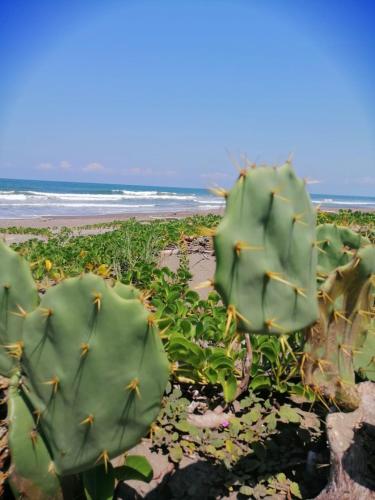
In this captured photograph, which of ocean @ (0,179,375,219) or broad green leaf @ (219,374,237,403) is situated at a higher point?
broad green leaf @ (219,374,237,403)

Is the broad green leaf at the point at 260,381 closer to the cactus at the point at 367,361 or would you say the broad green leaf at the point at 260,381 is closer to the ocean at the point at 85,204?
the cactus at the point at 367,361

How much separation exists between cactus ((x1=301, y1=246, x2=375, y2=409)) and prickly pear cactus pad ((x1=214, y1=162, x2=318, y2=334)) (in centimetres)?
A: 25

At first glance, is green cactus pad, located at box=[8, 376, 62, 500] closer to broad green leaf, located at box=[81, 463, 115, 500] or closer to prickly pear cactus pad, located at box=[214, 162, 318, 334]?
broad green leaf, located at box=[81, 463, 115, 500]

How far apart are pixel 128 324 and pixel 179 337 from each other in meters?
1.33

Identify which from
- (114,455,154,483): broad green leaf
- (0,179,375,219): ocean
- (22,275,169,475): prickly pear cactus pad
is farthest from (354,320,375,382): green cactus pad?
(0,179,375,219): ocean

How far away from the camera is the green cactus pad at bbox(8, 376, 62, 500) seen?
1.69 metres

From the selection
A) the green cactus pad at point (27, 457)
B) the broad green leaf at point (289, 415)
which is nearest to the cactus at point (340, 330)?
the broad green leaf at point (289, 415)

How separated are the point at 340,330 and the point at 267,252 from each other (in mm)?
653

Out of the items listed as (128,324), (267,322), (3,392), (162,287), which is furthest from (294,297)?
(162,287)

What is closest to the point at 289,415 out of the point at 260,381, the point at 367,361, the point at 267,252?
the point at 260,381

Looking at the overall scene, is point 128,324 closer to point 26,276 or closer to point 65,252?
point 26,276

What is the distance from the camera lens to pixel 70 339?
1.59 metres

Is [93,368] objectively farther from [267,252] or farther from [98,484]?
[267,252]

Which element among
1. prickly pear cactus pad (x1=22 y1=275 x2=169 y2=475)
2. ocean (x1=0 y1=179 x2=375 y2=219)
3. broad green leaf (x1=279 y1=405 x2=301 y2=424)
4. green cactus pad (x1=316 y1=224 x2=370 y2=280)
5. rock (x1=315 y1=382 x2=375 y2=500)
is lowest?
ocean (x1=0 y1=179 x2=375 y2=219)
